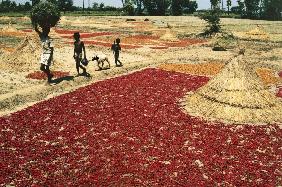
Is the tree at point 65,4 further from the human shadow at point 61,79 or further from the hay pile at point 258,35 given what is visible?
the human shadow at point 61,79

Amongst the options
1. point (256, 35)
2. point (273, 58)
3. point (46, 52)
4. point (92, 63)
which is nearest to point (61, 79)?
point (46, 52)

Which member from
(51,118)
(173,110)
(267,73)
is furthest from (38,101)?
(267,73)

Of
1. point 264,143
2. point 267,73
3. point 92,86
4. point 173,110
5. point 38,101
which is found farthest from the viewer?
point 267,73

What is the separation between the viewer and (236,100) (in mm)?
18797

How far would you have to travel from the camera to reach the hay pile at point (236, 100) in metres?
18.3

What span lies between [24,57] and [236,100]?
64.7 ft

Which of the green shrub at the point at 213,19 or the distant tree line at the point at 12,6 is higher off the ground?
the distant tree line at the point at 12,6

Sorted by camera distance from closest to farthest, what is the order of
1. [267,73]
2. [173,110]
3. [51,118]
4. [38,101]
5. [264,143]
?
1. [264,143]
2. [51,118]
3. [173,110]
4. [38,101]
5. [267,73]

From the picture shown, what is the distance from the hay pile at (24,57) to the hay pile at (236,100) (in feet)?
52.0

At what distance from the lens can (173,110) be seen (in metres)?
19.4

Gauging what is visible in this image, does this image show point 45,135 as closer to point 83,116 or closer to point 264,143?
point 83,116

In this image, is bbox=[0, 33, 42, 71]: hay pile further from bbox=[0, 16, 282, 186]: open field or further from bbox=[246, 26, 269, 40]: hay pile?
bbox=[246, 26, 269, 40]: hay pile

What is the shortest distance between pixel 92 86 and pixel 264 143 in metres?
12.2

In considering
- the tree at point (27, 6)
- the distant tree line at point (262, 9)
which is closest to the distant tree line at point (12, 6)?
the tree at point (27, 6)
